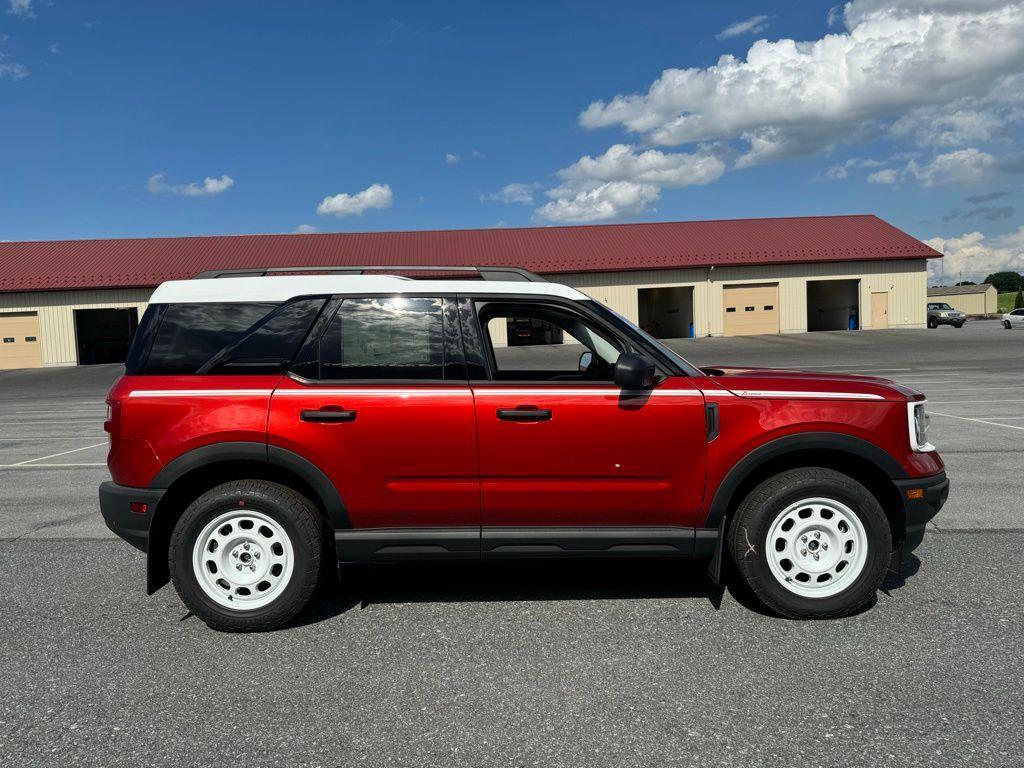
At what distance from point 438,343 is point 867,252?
139 feet

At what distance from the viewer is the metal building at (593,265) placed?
120ft

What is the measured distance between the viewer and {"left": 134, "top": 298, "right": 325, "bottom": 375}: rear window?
13.3 ft

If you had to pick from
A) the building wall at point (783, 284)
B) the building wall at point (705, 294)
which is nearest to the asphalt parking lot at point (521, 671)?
the building wall at point (705, 294)

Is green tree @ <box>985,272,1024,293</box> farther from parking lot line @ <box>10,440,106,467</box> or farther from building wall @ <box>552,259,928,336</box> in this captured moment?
parking lot line @ <box>10,440,106,467</box>

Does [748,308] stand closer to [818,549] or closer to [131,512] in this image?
[818,549]

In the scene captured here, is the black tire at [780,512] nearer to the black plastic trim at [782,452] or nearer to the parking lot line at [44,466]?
the black plastic trim at [782,452]

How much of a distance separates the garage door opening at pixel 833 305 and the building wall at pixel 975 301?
49.0 meters

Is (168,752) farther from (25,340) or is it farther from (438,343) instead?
(25,340)

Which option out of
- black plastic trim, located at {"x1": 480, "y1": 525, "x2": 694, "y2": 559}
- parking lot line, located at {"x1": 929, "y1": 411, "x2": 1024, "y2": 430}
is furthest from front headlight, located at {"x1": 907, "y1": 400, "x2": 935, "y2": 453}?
parking lot line, located at {"x1": 929, "y1": 411, "x2": 1024, "y2": 430}

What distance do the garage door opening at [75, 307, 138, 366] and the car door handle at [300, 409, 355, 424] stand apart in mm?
36978

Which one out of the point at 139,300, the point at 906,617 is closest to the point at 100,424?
the point at 906,617

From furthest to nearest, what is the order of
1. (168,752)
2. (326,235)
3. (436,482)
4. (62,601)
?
(326,235), (62,601), (436,482), (168,752)

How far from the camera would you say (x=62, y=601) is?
4.55m

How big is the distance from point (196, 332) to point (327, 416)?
2.98 feet
